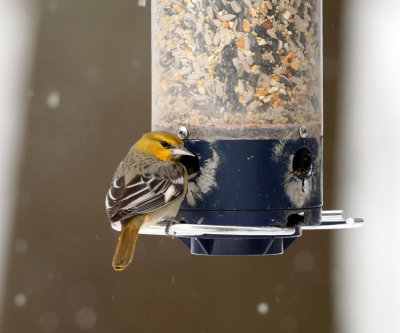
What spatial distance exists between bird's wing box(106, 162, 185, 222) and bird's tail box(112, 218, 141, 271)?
10 centimetres

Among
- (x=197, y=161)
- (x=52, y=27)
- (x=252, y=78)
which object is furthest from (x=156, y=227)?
(x=52, y=27)

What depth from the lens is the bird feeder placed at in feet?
22.0

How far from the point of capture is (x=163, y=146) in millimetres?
6887

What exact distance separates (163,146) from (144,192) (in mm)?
332

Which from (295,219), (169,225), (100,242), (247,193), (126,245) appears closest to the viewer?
(169,225)

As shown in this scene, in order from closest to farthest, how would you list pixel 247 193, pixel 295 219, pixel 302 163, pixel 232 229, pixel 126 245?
pixel 232 229 < pixel 126 245 < pixel 247 193 < pixel 295 219 < pixel 302 163

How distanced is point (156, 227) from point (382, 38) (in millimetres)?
4226

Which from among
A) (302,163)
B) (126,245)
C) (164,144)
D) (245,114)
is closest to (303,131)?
(302,163)

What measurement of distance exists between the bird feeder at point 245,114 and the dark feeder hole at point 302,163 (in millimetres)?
20

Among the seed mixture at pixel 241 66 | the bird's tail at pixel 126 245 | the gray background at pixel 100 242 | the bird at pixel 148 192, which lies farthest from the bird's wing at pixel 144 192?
the gray background at pixel 100 242

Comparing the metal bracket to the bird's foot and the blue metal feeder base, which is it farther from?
the blue metal feeder base

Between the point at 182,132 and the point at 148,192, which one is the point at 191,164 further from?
the point at 148,192

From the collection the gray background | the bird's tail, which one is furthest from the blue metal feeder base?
the gray background

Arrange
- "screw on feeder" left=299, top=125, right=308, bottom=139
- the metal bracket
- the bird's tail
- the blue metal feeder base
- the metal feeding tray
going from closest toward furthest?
1. the metal bracket
2. the metal feeding tray
3. the bird's tail
4. the blue metal feeder base
5. "screw on feeder" left=299, top=125, right=308, bottom=139
